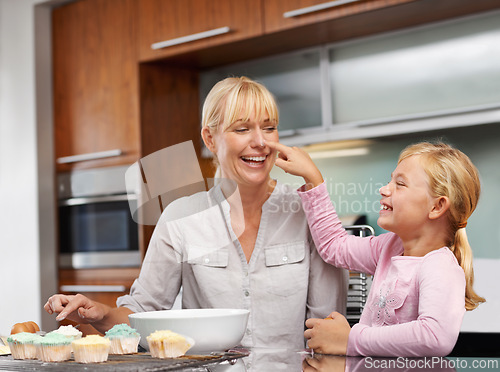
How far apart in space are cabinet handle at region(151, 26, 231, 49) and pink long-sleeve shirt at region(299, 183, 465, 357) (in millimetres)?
1422

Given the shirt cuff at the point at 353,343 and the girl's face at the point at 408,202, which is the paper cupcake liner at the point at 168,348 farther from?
the girl's face at the point at 408,202

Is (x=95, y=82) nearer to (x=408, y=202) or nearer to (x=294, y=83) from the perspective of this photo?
(x=294, y=83)

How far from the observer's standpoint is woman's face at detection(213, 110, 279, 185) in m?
1.20

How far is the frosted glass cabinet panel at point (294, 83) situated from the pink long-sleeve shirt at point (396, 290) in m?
1.42

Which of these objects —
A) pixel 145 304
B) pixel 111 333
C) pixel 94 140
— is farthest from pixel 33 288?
pixel 111 333

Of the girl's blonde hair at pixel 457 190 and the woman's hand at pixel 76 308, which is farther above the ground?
the girl's blonde hair at pixel 457 190

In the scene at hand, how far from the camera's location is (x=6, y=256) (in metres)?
2.98

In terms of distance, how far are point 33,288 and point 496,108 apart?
6.98 ft

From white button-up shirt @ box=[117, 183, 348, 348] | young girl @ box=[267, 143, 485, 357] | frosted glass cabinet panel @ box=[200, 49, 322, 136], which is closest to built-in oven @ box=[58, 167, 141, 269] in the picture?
frosted glass cabinet panel @ box=[200, 49, 322, 136]

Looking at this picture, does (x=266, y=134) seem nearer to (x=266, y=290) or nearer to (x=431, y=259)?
(x=266, y=290)

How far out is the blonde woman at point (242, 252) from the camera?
1.20m

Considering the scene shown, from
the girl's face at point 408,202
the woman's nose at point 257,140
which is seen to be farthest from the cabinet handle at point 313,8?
the girl's face at point 408,202

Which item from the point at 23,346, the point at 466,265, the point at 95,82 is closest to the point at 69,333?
the point at 23,346

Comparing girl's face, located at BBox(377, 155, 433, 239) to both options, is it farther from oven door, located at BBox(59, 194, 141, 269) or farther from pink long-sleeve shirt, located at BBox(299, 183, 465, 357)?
oven door, located at BBox(59, 194, 141, 269)
